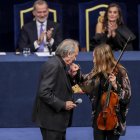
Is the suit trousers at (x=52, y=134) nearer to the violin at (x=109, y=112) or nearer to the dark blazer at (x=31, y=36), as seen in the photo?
the violin at (x=109, y=112)

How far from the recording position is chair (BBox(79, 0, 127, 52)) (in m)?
11.2

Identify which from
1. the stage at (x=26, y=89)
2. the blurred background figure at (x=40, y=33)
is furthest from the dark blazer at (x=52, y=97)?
the blurred background figure at (x=40, y=33)

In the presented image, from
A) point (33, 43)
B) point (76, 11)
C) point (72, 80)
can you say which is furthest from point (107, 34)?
point (72, 80)

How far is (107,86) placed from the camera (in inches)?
259

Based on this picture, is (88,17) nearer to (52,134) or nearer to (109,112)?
(109,112)

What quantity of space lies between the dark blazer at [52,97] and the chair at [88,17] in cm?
480

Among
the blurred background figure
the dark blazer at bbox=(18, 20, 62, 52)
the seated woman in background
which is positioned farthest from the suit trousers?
the seated woman in background

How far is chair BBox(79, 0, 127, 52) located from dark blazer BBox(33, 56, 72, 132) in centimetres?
480

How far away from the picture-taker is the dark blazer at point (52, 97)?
249 inches

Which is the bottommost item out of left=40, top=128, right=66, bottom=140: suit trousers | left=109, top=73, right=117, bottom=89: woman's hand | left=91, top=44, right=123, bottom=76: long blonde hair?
left=40, top=128, right=66, bottom=140: suit trousers

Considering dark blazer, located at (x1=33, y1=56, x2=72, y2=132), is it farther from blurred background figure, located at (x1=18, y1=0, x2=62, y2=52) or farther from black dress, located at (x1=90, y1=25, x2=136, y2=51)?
black dress, located at (x1=90, y1=25, x2=136, y2=51)

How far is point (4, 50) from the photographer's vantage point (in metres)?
11.4

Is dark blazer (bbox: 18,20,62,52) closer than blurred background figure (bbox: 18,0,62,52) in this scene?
No

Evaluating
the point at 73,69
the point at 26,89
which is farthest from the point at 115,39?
the point at 73,69
